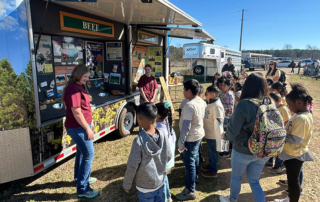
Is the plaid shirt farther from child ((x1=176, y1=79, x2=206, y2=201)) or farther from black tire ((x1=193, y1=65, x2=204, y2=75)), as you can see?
black tire ((x1=193, y1=65, x2=204, y2=75))

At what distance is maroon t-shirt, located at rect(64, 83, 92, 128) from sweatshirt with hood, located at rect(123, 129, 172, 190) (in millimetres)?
1060

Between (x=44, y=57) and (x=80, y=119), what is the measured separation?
205 cm

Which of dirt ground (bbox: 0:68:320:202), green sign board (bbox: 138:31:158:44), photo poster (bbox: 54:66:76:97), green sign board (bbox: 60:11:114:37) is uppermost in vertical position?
green sign board (bbox: 138:31:158:44)

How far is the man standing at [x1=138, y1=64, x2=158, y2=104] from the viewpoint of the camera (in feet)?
16.1

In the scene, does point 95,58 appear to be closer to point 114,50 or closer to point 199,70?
point 114,50

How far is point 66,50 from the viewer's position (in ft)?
14.1

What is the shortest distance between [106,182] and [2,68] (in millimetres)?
2147

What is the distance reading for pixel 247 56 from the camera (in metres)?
31.8

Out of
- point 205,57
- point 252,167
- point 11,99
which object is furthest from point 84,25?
point 205,57

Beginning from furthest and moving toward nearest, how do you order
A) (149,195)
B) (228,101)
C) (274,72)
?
1. (274,72)
2. (228,101)
3. (149,195)

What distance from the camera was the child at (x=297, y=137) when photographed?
235 centimetres

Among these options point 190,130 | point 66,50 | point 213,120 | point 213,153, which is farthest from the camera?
point 66,50

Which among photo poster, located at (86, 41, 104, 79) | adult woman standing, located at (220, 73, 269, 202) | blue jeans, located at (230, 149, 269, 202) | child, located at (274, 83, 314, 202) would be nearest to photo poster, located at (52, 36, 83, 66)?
photo poster, located at (86, 41, 104, 79)

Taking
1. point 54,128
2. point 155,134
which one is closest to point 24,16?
point 54,128
